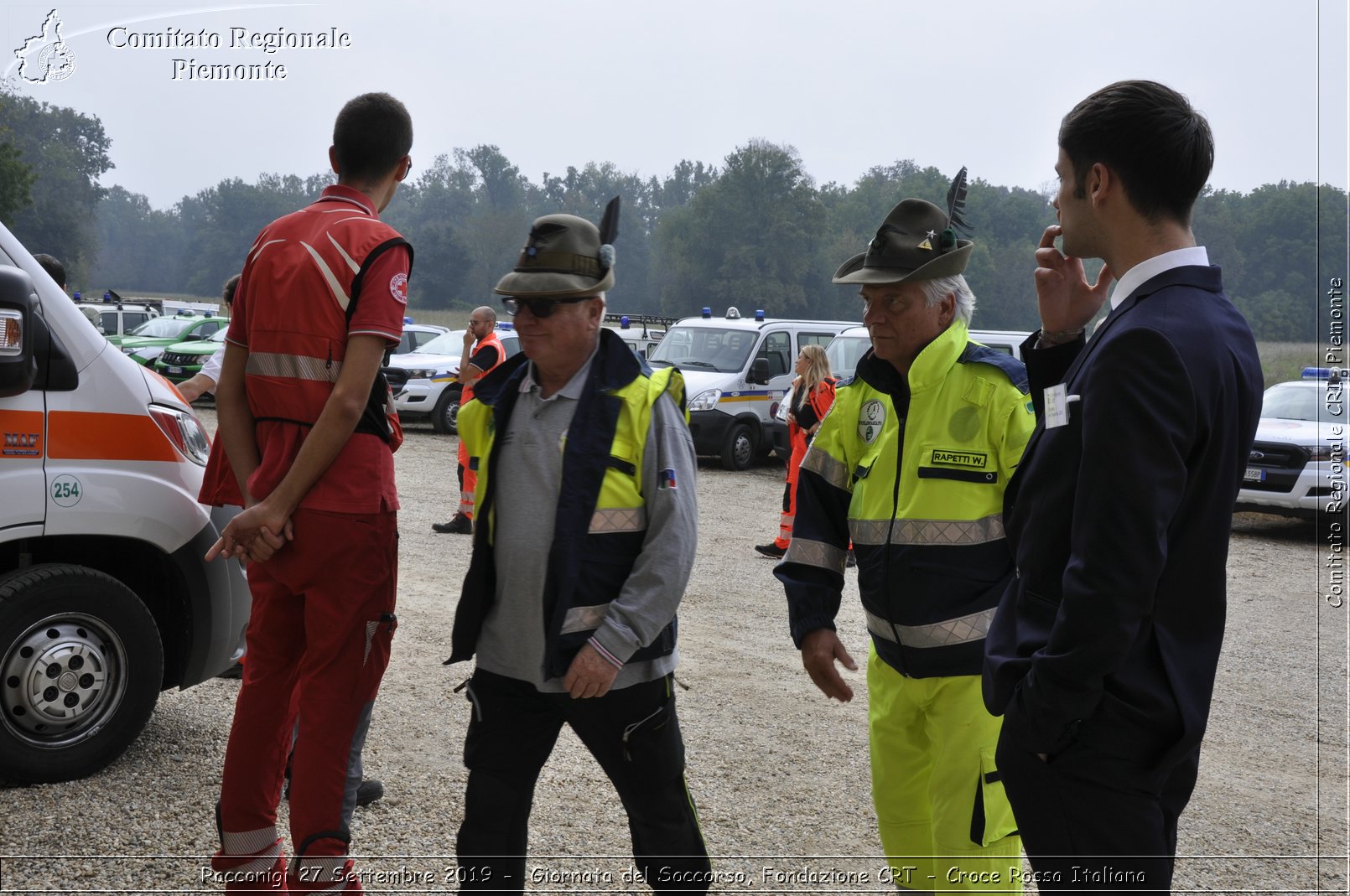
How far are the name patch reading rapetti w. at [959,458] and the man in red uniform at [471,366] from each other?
241 inches

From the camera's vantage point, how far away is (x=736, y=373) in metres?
17.6

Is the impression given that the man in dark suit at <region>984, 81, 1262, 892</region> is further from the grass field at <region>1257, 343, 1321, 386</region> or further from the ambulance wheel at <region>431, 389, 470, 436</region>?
the ambulance wheel at <region>431, 389, 470, 436</region>

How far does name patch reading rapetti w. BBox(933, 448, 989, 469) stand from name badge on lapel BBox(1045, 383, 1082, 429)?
803mm

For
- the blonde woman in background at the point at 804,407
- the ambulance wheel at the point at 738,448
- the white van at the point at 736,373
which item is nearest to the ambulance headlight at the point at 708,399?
the white van at the point at 736,373

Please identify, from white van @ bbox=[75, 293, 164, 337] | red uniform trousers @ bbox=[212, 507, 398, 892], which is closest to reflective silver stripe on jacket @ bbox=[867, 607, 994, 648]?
red uniform trousers @ bbox=[212, 507, 398, 892]

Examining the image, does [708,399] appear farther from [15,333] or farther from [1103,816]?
[1103,816]

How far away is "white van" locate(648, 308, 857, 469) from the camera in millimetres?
17328

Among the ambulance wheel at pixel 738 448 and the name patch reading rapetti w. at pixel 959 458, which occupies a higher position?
the name patch reading rapetti w. at pixel 959 458

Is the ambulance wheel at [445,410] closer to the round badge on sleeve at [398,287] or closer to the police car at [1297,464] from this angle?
the police car at [1297,464]

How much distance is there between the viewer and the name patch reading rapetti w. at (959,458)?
9.58ft

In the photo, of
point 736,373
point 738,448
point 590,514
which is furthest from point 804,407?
point 590,514

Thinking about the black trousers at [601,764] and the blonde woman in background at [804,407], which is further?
the blonde woman in background at [804,407]

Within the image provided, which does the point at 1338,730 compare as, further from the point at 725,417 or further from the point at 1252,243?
the point at 1252,243

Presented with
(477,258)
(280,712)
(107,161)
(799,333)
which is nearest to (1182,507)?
(280,712)
